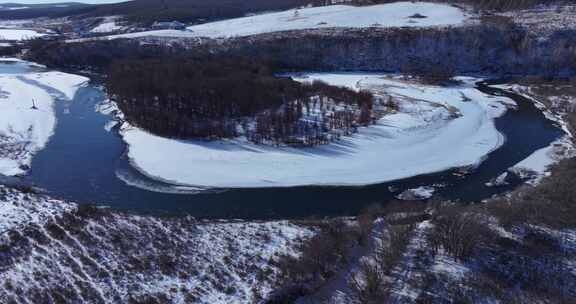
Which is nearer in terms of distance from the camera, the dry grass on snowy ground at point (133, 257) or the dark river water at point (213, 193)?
the dry grass on snowy ground at point (133, 257)

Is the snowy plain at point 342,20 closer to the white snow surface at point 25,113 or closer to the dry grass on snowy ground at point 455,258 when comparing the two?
the white snow surface at point 25,113

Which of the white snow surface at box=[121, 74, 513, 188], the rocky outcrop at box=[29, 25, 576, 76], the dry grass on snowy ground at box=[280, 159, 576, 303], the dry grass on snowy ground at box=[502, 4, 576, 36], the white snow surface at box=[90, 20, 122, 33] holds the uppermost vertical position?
the white snow surface at box=[90, 20, 122, 33]

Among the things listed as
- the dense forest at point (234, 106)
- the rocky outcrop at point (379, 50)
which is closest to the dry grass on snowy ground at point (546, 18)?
the rocky outcrop at point (379, 50)

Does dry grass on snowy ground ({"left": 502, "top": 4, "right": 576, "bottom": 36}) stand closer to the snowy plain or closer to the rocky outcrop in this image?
the rocky outcrop

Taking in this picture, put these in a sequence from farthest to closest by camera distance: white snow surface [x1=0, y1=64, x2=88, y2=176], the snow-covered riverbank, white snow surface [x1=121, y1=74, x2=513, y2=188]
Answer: the snow-covered riverbank < white snow surface [x1=0, y1=64, x2=88, y2=176] < white snow surface [x1=121, y1=74, x2=513, y2=188]

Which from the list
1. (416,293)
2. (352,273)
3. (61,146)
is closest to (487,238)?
(416,293)

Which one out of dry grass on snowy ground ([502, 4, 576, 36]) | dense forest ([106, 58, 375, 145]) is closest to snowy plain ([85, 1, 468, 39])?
dry grass on snowy ground ([502, 4, 576, 36])
